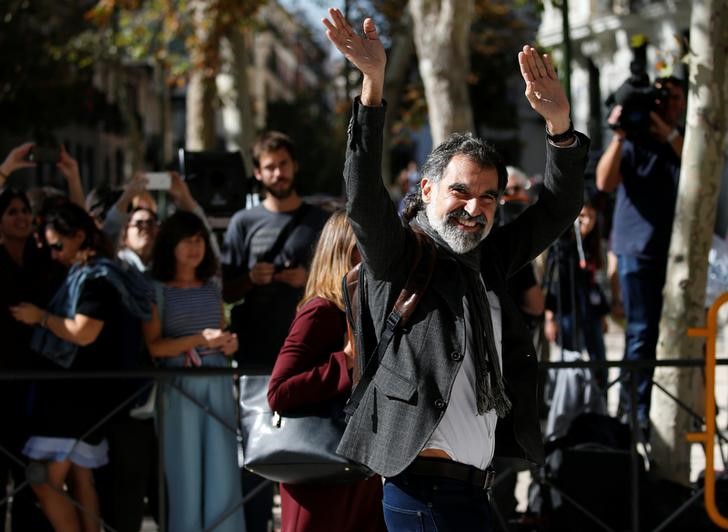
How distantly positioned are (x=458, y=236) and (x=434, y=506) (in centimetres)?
77

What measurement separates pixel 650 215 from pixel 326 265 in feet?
10.4

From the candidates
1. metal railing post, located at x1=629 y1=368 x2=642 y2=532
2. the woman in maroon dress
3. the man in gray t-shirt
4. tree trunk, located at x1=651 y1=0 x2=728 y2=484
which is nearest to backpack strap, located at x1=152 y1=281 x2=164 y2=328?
the man in gray t-shirt

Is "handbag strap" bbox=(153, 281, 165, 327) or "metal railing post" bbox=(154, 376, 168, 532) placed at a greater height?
"handbag strap" bbox=(153, 281, 165, 327)

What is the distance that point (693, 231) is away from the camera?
666 centimetres

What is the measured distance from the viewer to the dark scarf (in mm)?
3879

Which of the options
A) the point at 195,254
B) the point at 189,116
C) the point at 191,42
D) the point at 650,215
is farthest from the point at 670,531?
the point at 189,116

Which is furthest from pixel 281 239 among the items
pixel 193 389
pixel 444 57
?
pixel 444 57

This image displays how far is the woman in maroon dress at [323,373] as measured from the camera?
4.54m

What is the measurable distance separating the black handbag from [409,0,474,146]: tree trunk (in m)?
8.81

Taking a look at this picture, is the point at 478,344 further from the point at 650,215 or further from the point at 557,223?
the point at 650,215

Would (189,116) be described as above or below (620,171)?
above

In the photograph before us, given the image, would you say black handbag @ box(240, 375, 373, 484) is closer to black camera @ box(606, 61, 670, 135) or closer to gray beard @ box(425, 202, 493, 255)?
gray beard @ box(425, 202, 493, 255)

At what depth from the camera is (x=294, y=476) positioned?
4.74 meters

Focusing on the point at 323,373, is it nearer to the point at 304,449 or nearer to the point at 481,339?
the point at 304,449
